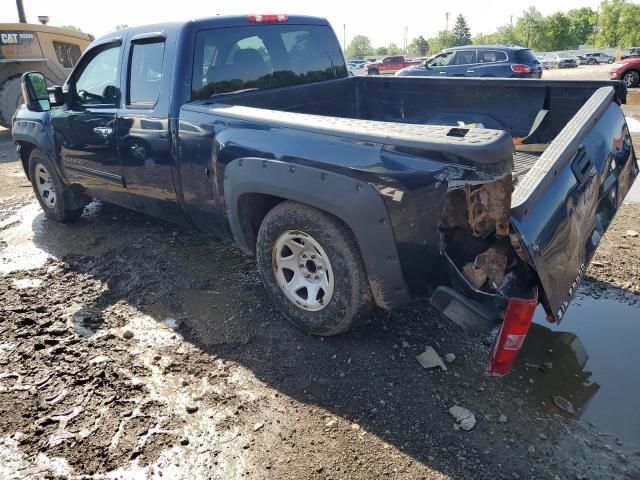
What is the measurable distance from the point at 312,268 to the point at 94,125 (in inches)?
96.5

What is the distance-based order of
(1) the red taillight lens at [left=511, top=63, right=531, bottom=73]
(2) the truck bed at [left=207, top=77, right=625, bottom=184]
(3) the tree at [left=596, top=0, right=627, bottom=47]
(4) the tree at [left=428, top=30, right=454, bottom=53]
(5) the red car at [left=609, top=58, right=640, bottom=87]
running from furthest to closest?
(4) the tree at [left=428, top=30, right=454, bottom=53], (3) the tree at [left=596, top=0, right=627, bottom=47], (5) the red car at [left=609, top=58, right=640, bottom=87], (1) the red taillight lens at [left=511, top=63, right=531, bottom=73], (2) the truck bed at [left=207, top=77, right=625, bottom=184]

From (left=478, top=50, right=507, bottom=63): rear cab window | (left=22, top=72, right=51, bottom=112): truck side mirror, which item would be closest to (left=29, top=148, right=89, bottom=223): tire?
(left=22, top=72, right=51, bottom=112): truck side mirror

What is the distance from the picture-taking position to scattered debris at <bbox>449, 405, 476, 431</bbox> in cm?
251

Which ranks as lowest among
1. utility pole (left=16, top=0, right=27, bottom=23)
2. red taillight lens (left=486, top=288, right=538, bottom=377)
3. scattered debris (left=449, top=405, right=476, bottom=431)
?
scattered debris (left=449, top=405, right=476, bottom=431)

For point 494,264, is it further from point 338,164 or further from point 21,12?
point 21,12

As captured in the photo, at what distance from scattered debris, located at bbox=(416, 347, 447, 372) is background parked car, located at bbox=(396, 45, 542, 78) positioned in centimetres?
1189

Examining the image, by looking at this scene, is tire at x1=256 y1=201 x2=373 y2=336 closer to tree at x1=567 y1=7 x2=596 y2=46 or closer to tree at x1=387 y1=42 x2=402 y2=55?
tree at x1=567 y1=7 x2=596 y2=46

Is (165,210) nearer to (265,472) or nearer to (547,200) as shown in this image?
(265,472)

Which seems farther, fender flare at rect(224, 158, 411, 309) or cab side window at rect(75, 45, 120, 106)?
cab side window at rect(75, 45, 120, 106)

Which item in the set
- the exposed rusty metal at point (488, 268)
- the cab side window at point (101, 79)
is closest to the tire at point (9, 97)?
the cab side window at point (101, 79)

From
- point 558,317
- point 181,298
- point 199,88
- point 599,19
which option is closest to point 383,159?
point 558,317

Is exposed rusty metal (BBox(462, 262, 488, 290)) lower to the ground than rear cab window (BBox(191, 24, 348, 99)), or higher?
lower

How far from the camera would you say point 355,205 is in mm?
2631

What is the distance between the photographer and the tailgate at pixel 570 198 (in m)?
2.28
